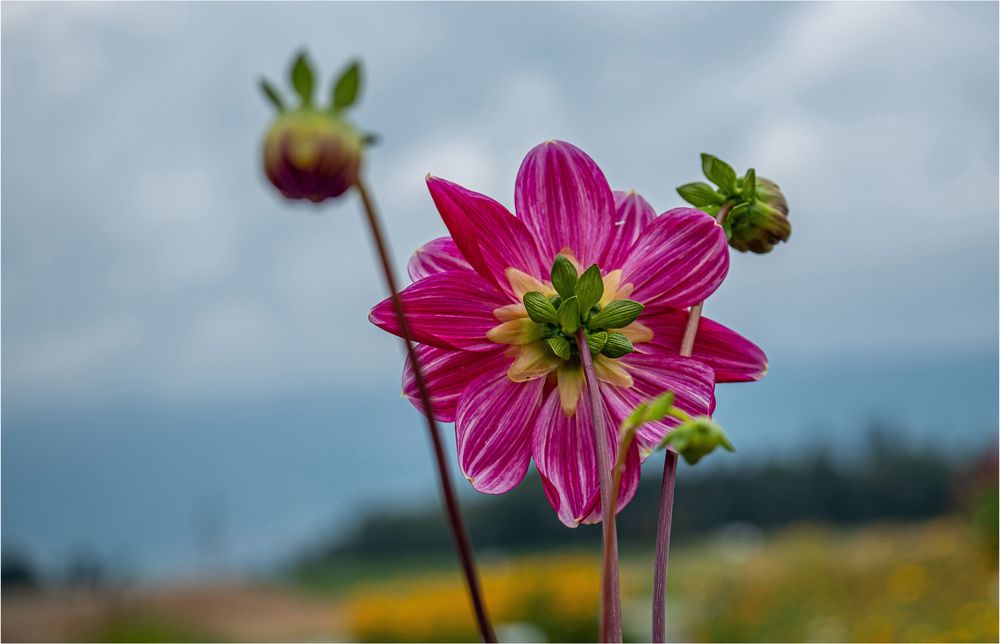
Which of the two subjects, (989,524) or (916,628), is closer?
(916,628)

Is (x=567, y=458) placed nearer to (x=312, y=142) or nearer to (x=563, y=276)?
(x=563, y=276)

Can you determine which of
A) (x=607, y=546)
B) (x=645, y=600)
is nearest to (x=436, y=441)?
(x=607, y=546)

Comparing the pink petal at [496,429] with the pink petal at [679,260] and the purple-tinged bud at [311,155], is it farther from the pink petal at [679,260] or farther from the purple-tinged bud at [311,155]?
the purple-tinged bud at [311,155]

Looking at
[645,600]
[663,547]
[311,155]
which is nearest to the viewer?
[311,155]

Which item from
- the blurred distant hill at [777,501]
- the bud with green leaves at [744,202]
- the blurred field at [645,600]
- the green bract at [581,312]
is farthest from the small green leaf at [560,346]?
the blurred distant hill at [777,501]

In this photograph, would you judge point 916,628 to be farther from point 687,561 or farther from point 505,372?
point 505,372

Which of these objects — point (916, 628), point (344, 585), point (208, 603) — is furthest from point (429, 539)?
point (916, 628)
